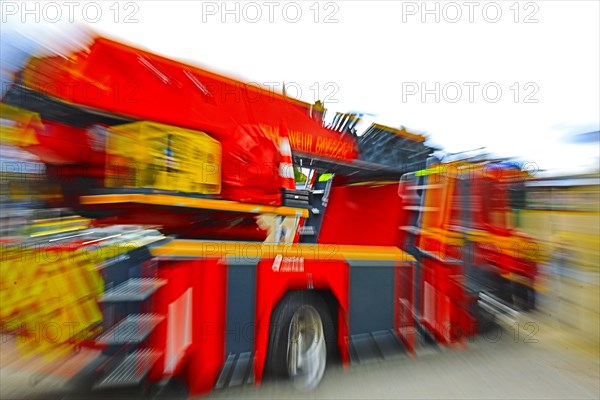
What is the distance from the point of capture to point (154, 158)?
315 centimetres

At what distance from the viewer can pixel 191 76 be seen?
353 cm

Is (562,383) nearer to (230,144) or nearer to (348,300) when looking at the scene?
(348,300)

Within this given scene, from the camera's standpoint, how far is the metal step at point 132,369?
2971 mm

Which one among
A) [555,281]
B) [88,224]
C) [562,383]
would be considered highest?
[88,224]

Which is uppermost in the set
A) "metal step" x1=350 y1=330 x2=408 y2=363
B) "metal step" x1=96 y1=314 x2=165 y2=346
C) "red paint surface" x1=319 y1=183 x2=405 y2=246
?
"red paint surface" x1=319 y1=183 x2=405 y2=246

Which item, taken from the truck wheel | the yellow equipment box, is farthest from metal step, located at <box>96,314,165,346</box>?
the truck wheel

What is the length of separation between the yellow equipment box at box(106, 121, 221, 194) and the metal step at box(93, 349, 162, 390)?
1.11m

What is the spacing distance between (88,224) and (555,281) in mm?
5187

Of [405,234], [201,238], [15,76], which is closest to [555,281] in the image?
[405,234]

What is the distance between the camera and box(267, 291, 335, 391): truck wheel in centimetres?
372

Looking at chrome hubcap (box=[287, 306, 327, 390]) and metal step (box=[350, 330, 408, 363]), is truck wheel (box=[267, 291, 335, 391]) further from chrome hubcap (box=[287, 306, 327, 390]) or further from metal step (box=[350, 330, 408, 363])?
metal step (box=[350, 330, 408, 363])

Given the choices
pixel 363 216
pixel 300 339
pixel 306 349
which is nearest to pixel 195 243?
pixel 300 339

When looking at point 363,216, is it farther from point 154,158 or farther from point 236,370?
point 154,158

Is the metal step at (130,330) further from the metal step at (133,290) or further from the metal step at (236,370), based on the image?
the metal step at (236,370)
